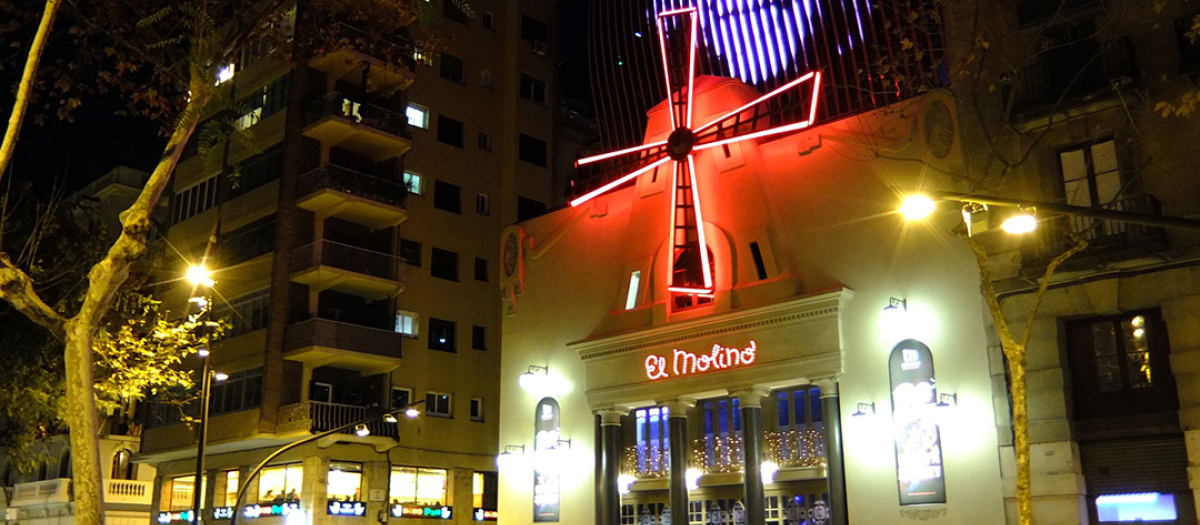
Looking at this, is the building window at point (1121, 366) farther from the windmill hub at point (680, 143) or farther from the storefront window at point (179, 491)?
the storefront window at point (179, 491)

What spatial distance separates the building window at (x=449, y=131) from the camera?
4412 cm

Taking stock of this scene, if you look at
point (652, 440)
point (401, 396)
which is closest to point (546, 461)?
point (652, 440)

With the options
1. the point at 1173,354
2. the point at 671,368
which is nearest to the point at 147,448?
the point at 671,368

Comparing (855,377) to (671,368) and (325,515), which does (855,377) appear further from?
(325,515)

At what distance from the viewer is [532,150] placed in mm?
46812

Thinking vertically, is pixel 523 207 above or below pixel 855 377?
above

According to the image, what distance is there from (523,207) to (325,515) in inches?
634

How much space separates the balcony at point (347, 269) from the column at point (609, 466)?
12665mm

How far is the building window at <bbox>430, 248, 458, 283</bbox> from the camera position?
42.8 meters

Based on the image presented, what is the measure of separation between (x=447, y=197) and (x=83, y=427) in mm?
31098

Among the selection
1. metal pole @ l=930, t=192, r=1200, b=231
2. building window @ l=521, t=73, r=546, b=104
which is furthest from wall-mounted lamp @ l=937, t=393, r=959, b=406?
building window @ l=521, t=73, r=546, b=104

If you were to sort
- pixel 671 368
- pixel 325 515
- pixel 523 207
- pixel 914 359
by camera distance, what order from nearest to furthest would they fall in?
1. pixel 914 359
2. pixel 671 368
3. pixel 325 515
4. pixel 523 207

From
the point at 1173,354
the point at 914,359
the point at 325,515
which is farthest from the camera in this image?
the point at 325,515

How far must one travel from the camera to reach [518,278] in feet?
114
